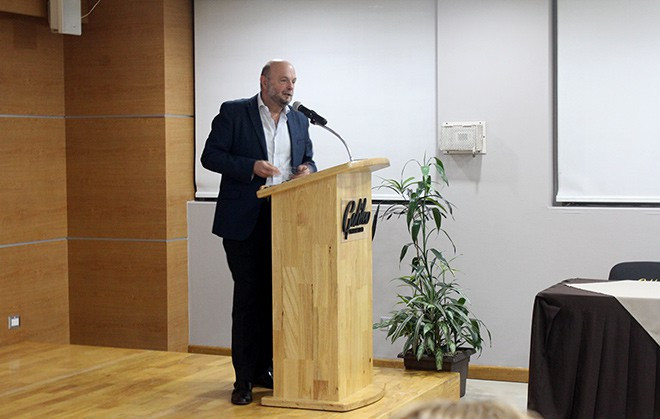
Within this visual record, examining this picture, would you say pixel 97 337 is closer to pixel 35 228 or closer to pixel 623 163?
pixel 35 228

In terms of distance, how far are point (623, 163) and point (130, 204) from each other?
330 centimetres

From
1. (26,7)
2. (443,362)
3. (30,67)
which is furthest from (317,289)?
(30,67)

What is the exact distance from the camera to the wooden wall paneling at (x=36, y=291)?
244 inches

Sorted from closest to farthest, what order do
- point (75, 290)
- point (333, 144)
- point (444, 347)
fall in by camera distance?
point (444, 347) < point (333, 144) < point (75, 290)

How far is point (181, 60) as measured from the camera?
6.57 metres

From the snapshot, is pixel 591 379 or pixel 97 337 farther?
pixel 97 337

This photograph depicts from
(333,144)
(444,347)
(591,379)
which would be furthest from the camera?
(333,144)

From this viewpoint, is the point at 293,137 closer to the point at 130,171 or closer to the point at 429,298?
the point at 429,298

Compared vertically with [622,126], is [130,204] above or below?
below

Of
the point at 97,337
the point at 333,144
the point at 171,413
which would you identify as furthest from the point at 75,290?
the point at 171,413

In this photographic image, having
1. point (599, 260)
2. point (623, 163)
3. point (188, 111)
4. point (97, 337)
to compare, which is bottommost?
point (97, 337)

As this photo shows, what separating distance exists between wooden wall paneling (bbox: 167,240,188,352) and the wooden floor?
86 cm

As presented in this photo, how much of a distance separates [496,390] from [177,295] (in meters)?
2.31

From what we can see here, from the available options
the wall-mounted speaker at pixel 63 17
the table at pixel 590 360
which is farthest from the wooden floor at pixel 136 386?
the wall-mounted speaker at pixel 63 17
